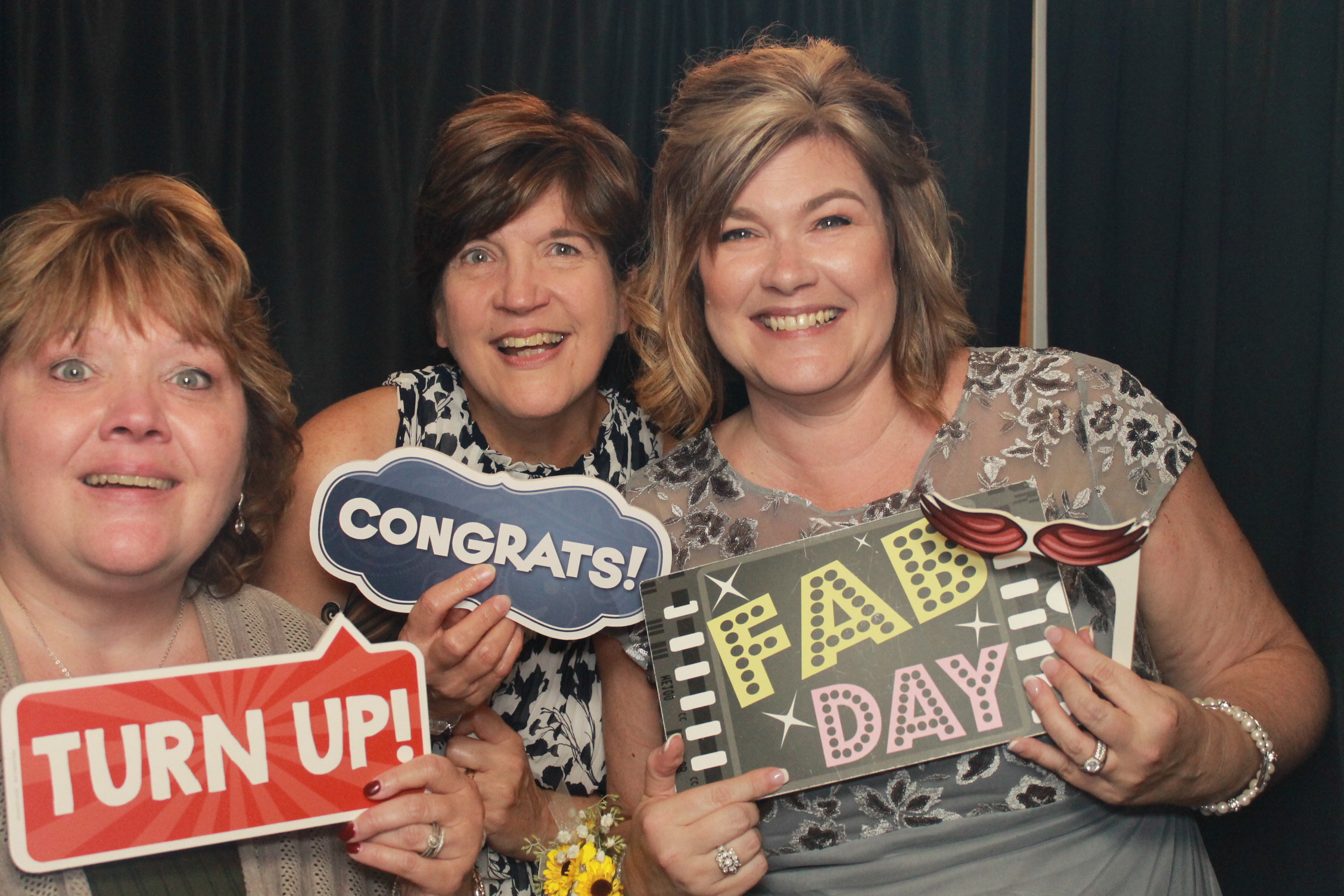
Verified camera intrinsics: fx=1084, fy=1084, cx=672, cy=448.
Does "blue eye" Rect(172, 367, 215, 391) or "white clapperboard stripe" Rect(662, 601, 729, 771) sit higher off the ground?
"blue eye" Rect(172, 367, 215, 391)

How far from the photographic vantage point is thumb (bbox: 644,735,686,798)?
158 centimetres

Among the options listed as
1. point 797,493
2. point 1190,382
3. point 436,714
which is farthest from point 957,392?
point 436,714

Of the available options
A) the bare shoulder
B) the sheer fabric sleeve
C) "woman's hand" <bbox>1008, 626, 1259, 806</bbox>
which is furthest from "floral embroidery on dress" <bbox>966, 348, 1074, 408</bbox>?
the bare shoulder

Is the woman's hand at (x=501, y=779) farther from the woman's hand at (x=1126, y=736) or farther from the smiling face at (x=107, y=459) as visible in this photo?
the woman's hand at (x=1126, y=736)

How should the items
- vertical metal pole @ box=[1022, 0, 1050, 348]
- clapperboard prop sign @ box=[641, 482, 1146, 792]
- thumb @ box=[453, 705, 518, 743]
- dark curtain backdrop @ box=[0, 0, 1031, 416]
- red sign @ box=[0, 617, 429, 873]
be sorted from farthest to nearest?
vertical metal pole @ box=[1022, 0, 1050, 348], dark curtain backdrop @ box=[0, 0, 1031, 416], thumb @ box=[453, 705, 518, 743], clapperboard prop sign @ box=[641, 482, 1146, 792], red sign @ box=[0, 617, 429, 873]

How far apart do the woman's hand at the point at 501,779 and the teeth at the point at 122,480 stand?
713 mm

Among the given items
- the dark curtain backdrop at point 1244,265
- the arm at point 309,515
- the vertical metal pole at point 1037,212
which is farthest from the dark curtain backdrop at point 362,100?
the arm at point 309,515

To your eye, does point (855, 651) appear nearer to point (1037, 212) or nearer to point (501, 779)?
point (501, 779)

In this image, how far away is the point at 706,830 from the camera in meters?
1.54

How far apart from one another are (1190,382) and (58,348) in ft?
6.53

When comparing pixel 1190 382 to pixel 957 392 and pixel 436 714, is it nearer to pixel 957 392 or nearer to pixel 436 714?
A: pixel 957 392

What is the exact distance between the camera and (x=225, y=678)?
139 centimetres

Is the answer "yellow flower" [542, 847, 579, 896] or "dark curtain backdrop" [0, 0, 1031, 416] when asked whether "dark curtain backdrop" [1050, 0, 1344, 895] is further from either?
"yellow flower" [542, 847, 579, 896]

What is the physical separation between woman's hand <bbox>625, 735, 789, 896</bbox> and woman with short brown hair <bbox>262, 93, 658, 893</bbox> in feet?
1.38
